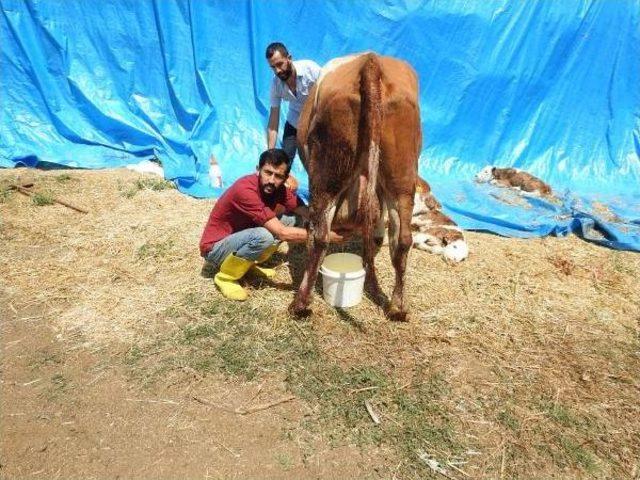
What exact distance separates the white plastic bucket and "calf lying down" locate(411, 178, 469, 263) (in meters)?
1.13

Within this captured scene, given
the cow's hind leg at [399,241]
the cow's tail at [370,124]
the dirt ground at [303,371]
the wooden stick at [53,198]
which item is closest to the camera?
the dirt ground at [303,371]

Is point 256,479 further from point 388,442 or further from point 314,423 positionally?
point 388,442

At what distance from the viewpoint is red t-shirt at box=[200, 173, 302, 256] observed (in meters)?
3.48

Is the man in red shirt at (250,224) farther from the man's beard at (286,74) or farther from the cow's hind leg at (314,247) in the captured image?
the man's beard at (286,74)

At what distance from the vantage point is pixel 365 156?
297 centimetres

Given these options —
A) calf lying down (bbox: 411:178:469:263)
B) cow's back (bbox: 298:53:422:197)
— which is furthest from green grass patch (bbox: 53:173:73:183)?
calf lying down (bbox: 411:178:469:263)

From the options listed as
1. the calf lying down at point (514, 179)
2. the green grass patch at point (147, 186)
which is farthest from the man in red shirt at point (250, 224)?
the calf lying down at point (514, 179)

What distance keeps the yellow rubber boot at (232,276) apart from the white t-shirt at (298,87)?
6.56 feet

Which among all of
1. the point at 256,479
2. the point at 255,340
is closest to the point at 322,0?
the point at 255,340

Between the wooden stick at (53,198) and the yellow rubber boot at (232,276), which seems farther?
the wooden stick at (53,198)

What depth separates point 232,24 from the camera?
6.89 meters

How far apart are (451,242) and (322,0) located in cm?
439

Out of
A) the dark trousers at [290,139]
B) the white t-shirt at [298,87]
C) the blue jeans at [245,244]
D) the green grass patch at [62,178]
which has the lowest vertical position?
the green grass patch at [62,178]

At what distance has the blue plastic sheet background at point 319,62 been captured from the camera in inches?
262
